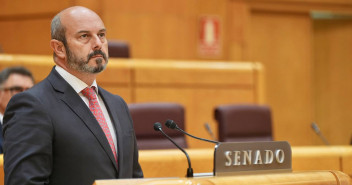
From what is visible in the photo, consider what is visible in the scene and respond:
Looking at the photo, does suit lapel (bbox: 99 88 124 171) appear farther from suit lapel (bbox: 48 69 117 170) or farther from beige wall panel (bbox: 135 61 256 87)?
beige wall panel (bbox: 135 61 256 87)

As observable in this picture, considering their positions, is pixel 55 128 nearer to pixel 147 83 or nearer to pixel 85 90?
pixel 85 90

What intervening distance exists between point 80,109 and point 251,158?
0.32 metres

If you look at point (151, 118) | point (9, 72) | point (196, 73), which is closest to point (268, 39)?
point (196, 73)

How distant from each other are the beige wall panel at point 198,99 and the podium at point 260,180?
184cm

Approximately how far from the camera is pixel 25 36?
345cm

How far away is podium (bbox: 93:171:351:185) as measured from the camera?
0.76m

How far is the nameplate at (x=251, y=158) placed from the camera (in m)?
0.85

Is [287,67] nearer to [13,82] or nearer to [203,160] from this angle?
[13,82]

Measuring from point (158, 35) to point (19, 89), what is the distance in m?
1.63

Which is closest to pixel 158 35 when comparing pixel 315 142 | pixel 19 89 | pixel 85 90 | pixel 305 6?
pixel 305 6

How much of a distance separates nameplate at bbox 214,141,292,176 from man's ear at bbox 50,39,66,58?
1.18 feet

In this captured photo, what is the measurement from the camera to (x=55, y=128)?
93cm

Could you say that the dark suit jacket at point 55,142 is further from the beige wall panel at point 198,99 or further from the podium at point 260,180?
the beige wall panel at point 198,99

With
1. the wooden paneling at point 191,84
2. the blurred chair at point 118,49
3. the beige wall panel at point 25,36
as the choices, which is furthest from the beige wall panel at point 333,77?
the beige wall panel at point 25,36
